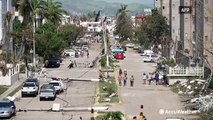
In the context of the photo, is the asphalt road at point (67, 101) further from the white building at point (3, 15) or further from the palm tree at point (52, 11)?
the palm tree at point (52, 11)

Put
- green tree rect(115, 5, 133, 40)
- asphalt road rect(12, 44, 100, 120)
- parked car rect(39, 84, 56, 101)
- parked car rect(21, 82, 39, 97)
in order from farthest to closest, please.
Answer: green tree rect(115, 5, 133, 40) < parked car rect(21, 82, 39, 97) < parked car rect(39, 84, 56, 101) < asphalt road rect(12, 44, 100, 120)

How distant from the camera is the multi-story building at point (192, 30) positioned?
220 ft

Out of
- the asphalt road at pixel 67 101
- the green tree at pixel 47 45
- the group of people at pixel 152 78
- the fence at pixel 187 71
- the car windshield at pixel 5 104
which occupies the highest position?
the green tree at pixel 47 45

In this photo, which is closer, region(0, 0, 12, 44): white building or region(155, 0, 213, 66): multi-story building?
region(155, 0, 213, 66): multi-story building

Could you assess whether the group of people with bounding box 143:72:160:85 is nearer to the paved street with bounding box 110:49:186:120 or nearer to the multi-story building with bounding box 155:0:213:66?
the paved street with bounding box 110:49:186:120

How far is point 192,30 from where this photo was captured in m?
91.1

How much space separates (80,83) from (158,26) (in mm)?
59174

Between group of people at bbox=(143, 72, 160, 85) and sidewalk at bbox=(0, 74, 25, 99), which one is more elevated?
group of people at bbox=(143, 72, 160, 85)

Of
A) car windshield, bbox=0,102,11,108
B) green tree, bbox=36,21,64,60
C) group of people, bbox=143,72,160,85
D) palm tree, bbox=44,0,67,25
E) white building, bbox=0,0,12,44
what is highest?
palm tree, bbox=44,0,67,25

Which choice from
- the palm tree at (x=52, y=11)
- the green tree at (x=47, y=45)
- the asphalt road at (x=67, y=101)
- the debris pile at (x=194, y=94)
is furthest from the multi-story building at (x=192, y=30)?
the palm tree at (x=52, y=11)

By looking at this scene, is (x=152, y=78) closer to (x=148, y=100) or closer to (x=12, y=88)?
(x=12, y=88)

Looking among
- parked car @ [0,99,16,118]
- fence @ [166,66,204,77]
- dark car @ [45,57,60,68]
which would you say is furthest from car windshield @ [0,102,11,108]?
dark car @ [45,57,60,68]

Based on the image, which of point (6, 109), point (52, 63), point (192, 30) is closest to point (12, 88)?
point (6, 109)

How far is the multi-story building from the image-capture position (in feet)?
220
